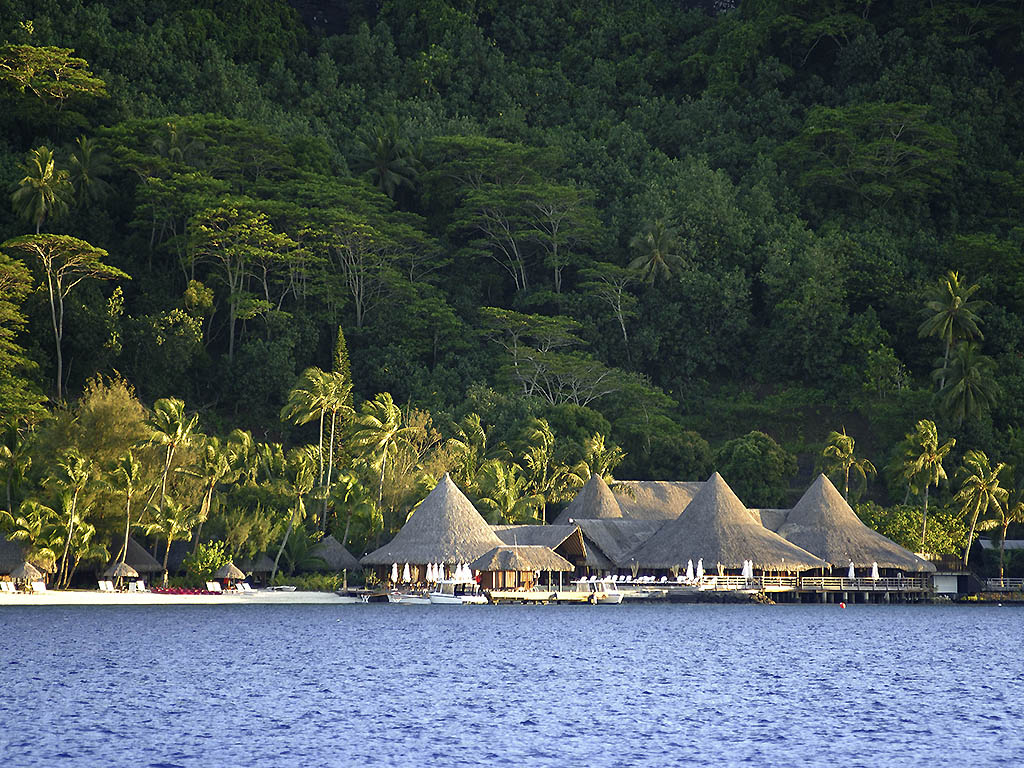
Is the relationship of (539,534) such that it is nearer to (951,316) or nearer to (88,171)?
(951,316)

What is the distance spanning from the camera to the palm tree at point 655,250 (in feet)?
256

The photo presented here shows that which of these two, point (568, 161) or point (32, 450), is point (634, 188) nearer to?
point (568, 161)

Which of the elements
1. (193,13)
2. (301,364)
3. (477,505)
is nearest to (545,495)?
(477,505)

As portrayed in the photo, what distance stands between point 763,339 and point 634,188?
11708 mm

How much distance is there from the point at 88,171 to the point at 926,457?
39.9m

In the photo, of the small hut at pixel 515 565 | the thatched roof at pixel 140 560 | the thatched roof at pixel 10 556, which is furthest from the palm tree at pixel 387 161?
the thatched roof at pixel 10 556

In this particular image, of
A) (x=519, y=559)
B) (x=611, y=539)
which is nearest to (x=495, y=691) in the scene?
(x=519, y=559)

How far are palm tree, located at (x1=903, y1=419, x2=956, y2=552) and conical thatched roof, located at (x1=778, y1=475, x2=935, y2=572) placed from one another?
4.50m

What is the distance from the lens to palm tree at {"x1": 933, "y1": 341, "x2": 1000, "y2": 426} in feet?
232

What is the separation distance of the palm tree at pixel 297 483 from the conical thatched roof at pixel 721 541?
13268mm

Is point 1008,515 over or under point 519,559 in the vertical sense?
over

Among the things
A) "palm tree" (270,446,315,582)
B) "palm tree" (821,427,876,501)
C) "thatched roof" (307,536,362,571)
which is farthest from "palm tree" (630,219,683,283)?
"thatched roof" (307,536,362,571)

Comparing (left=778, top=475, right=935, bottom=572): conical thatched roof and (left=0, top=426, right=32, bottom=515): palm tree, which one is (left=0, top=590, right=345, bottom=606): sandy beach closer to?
(left=0, top=426, right=32, bottom=515): palm tree

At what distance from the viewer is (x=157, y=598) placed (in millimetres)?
52875
